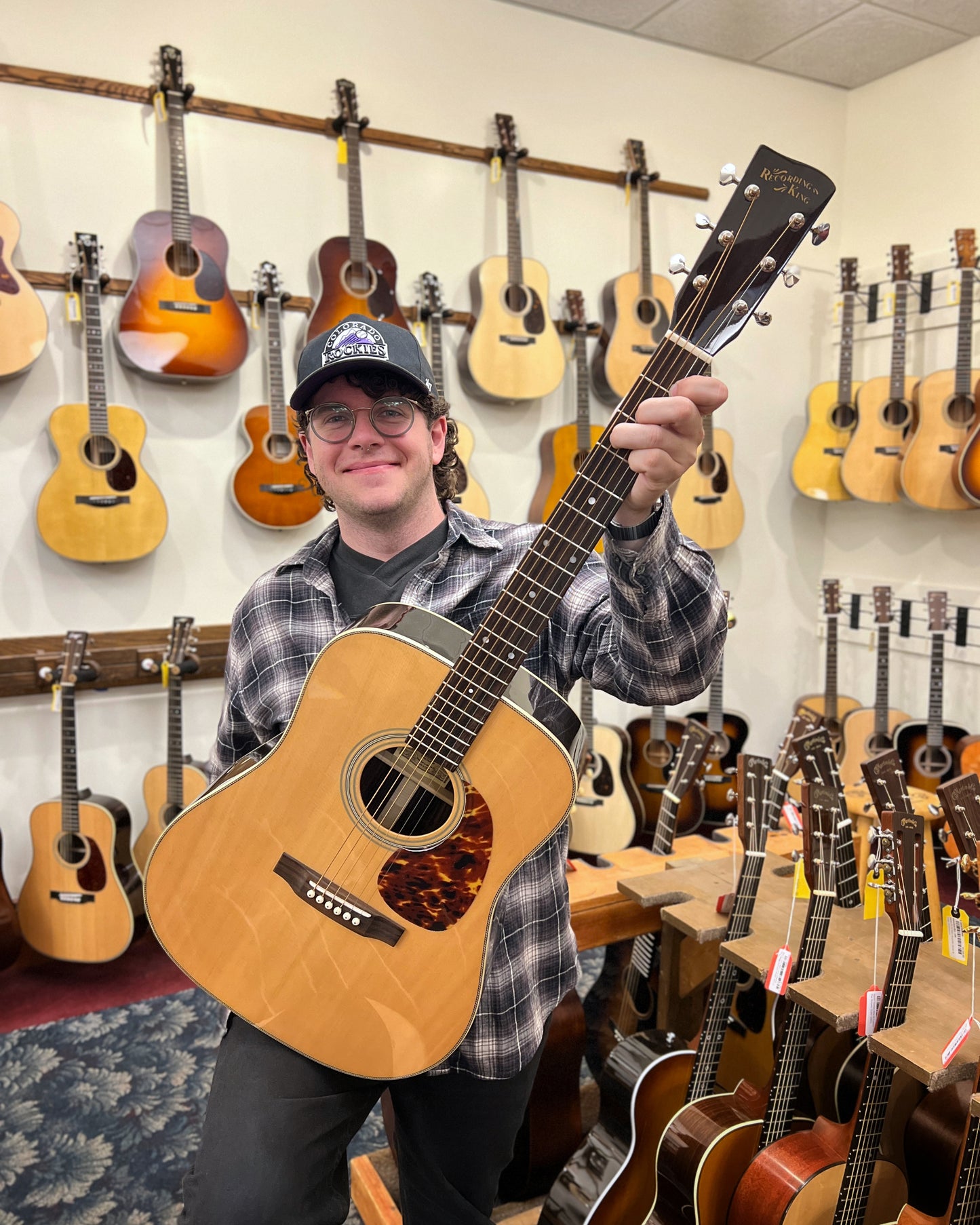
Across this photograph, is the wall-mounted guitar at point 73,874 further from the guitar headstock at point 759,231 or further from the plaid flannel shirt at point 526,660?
the guitar headstock at point 759,231

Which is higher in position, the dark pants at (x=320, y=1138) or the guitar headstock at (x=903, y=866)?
the guitar headstock at (x=903, y=866)

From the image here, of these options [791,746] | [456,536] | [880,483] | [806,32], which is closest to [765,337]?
[880,483]

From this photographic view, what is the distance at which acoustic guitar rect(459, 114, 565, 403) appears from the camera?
3.50 metres

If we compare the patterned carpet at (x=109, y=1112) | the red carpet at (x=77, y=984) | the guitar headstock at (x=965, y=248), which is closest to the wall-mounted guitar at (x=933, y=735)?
the guitar headstock at (x=965, y=248)

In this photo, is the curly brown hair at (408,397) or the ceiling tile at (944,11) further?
the ceiling tile at (944,11)

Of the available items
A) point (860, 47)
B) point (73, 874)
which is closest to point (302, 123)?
point (860, 47)

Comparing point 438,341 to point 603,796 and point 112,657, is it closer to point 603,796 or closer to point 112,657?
point 112,657

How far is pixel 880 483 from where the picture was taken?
3.94m

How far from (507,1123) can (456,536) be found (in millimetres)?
847

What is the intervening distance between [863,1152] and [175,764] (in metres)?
2.31

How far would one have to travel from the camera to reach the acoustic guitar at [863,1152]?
141 centimetres

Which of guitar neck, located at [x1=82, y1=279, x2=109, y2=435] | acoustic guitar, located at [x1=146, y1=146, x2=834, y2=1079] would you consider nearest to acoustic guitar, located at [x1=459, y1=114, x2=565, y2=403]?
→ guitar neck, located at [x1=82, y1=279, x2=109, y2=435]

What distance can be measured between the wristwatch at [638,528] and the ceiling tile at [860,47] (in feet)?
11.5

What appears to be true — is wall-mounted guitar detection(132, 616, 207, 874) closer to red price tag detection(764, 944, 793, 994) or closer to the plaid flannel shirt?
the plaid flannel shirt
